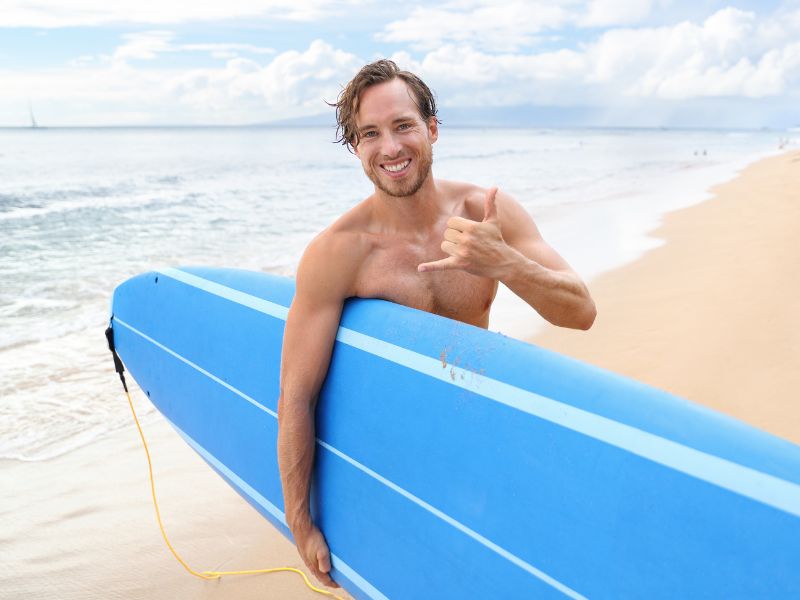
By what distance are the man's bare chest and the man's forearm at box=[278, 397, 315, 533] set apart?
393 mm

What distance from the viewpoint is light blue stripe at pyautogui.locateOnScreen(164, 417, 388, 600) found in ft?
6.24

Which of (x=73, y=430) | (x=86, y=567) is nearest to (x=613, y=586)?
(x=86, y=567)

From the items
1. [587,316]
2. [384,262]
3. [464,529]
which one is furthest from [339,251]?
[464,529]

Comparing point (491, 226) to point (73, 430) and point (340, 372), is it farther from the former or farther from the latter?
point (73, 430)

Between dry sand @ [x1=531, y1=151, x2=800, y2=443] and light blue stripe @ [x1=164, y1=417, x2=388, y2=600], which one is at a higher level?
light blue stripe @ [x1=164, y1=417, x2=388, y2=600]

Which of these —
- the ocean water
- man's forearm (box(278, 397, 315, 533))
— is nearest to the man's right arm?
man's forearm (box(278, 397, 315, 533))

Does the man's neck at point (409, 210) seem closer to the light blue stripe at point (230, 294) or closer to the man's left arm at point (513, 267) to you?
the man's left arm at point (513, 267)

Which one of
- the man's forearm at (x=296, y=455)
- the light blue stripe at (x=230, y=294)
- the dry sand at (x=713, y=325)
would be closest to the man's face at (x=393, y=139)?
the light blue stripe at (x=230, y=294)

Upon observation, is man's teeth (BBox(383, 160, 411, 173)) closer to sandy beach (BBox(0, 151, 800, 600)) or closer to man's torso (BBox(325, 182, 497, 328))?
man's torso (BBox(325, 182, 497, 328))

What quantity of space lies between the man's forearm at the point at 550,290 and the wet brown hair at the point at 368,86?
2.06 feet

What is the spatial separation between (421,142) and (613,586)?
1.31 meters

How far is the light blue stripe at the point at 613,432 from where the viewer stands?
1.17 meters

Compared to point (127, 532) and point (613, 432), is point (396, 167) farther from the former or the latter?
point (127, 532)

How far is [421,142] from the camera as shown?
2.04 m
